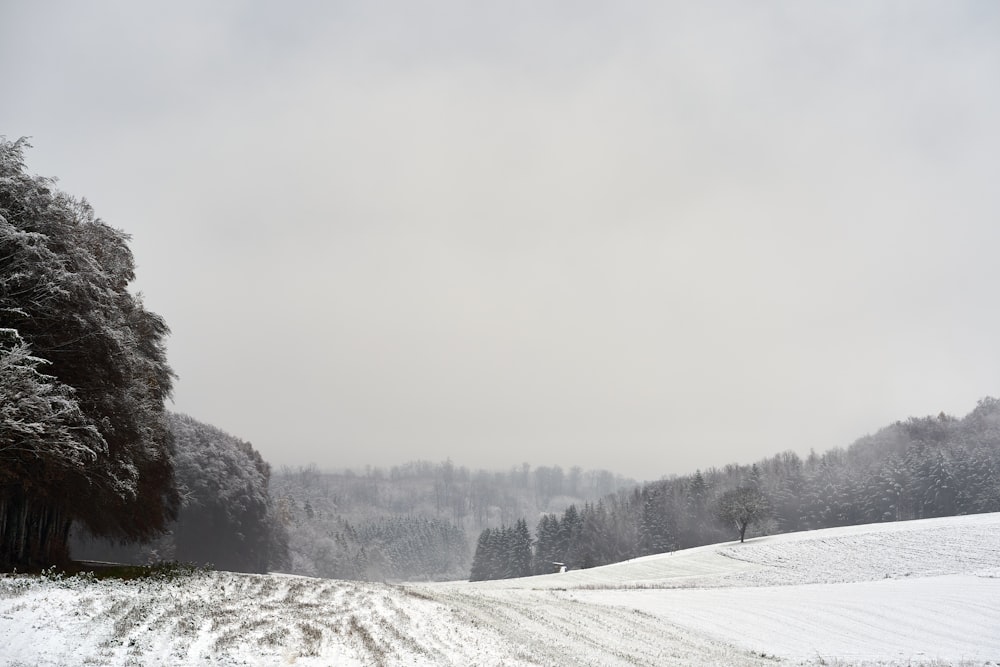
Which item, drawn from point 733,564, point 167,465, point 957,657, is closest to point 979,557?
point 733,564

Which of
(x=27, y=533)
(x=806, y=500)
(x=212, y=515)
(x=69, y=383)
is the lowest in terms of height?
(x=806, y=500)

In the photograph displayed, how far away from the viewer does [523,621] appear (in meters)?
24.3

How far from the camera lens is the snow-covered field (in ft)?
42.3

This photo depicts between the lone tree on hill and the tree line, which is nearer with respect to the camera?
the tree line

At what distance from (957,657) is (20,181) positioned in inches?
1464

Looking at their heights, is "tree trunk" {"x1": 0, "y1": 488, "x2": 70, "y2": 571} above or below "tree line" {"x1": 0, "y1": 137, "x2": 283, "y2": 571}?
below

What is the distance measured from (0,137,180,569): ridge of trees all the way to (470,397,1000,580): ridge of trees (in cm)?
8106

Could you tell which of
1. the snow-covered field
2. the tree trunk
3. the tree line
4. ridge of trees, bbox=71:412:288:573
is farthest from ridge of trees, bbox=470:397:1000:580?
the tree trunk

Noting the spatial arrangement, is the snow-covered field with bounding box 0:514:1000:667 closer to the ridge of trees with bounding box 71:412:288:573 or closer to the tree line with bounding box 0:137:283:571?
the tree line with bounding box 0:137:283:571

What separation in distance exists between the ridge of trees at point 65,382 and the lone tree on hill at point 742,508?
257ft

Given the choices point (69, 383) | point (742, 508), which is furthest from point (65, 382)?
point (742, 508)

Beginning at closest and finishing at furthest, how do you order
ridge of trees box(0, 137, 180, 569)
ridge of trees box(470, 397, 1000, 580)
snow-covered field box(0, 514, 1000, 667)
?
snow-covered field box(0, 514, 1000, 667), ridge of trees box(0, 137, 180, 569), ridge of trees box(470, 397, 1000, 580)

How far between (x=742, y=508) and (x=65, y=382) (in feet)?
279

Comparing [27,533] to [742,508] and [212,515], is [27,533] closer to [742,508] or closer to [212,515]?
[212,515]
